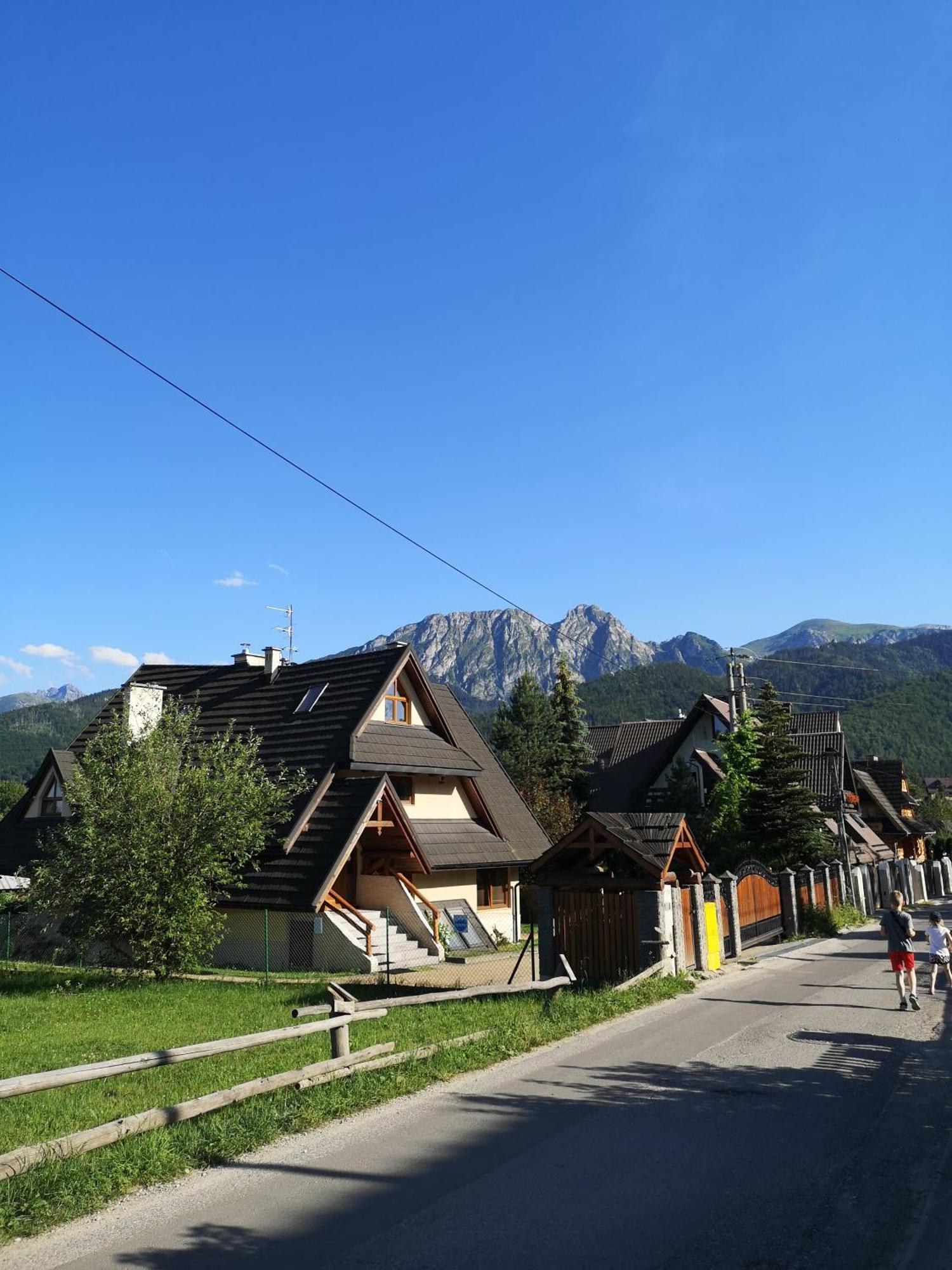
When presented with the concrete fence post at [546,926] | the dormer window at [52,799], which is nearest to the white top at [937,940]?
the concrete fence post at [546,926]

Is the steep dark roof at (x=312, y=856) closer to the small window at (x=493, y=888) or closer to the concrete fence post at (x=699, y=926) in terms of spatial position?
the small window at (x=493, y=888)

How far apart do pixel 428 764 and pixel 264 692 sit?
22.9 feet

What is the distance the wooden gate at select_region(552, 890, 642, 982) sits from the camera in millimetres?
16906

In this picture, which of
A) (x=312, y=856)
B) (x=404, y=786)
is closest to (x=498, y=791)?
(x=404, y=786)

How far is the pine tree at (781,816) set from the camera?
1387 inches

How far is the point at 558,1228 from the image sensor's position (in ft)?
19.3

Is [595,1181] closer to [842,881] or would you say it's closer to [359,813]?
[359,813]

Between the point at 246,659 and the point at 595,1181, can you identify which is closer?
the point at 595,1181

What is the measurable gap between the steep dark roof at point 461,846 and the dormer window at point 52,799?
11770 millimetres

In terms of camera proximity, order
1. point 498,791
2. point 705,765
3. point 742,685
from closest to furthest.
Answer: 1. point 498,791
2. point 742,685
3. point 705,765

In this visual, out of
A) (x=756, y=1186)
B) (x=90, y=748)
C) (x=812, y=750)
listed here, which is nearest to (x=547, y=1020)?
(x=756, y=1186)

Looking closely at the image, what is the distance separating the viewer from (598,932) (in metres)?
17.3

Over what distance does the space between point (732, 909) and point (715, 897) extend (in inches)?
55.4

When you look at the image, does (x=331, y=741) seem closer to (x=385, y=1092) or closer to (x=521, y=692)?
(x=385, y=1092)
